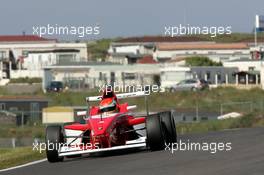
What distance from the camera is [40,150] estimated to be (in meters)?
22.8

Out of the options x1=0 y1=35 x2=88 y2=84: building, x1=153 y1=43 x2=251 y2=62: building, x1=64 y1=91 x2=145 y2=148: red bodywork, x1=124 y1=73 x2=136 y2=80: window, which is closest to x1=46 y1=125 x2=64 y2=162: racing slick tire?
x1=64 y1=91 x2=145 y2=148: red bodywork

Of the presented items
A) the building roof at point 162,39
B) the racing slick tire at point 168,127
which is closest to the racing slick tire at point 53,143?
the racing slick tire at point 168,127

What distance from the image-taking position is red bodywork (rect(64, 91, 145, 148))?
1909cm

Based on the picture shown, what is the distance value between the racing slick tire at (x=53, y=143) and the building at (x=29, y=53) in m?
76.9

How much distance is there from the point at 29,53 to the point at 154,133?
A: 9024 centimetres

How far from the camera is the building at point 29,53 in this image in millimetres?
103562

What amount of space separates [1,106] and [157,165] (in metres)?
48.1

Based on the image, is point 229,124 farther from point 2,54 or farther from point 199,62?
point 2,54

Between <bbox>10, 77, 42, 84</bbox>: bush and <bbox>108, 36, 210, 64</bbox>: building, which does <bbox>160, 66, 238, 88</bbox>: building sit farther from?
<bbox>108, 36, 210, 64</bbox>: building

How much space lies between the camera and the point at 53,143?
757 inches

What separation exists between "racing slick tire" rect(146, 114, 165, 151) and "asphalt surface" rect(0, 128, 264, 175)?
0.23 meters

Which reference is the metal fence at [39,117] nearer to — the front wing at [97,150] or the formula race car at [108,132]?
the formula race car at [108,132]

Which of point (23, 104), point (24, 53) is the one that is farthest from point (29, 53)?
point (23, 104)

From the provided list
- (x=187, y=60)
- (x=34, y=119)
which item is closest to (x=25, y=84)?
(x=187, y=60)
